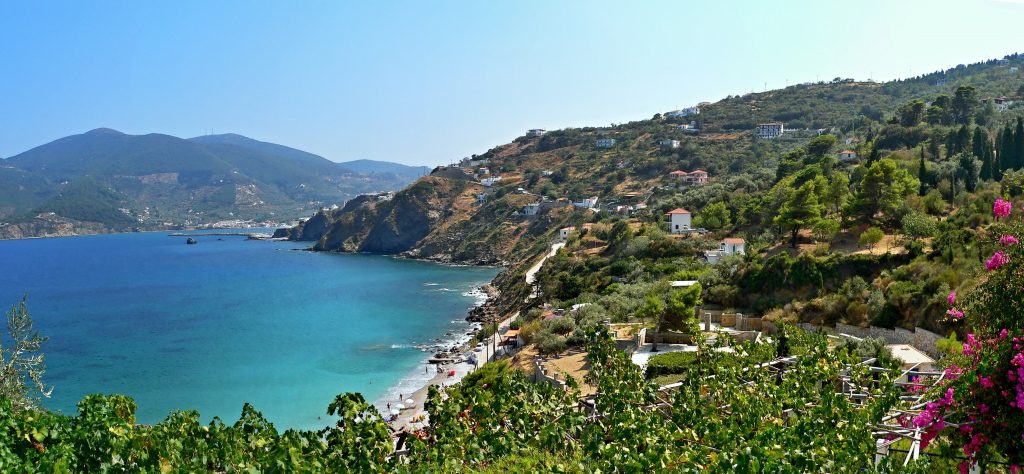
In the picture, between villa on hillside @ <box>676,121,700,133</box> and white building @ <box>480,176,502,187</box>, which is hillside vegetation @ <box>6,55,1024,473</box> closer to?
villa on hillside @ <box>676,121,700,133</box>

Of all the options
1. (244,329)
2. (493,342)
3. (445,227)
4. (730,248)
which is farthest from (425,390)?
(445,227)

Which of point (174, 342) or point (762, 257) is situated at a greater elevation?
point (762, 257)

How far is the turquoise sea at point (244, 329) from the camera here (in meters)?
29.0

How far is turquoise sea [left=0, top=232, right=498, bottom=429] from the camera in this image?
29031 mm

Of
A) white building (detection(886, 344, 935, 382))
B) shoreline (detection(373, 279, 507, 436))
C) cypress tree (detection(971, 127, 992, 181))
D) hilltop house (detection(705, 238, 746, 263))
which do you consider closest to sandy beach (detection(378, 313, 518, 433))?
shoreline (detection(373, 279, 507, 436))

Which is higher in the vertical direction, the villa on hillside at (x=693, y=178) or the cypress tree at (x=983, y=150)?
the cypress tree at (x=983, y=150)

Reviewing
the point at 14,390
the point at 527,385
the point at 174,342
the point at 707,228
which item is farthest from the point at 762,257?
the point at 174,342

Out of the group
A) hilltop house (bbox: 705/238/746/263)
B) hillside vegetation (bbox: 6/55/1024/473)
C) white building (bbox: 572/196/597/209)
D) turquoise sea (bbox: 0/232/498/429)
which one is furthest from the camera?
white building (bbox: 572/196/597/209)

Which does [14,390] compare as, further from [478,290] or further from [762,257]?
[478,290]

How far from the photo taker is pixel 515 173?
10475 cm

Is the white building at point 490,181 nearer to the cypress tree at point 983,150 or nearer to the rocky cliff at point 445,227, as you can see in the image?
the rocky cliff at point 445,227

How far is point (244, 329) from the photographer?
142ft

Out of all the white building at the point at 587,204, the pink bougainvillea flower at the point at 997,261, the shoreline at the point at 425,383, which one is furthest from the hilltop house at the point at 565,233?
the pink bougainvillea flower at the point at 997,261

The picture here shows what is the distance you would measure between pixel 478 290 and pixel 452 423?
47352mm
